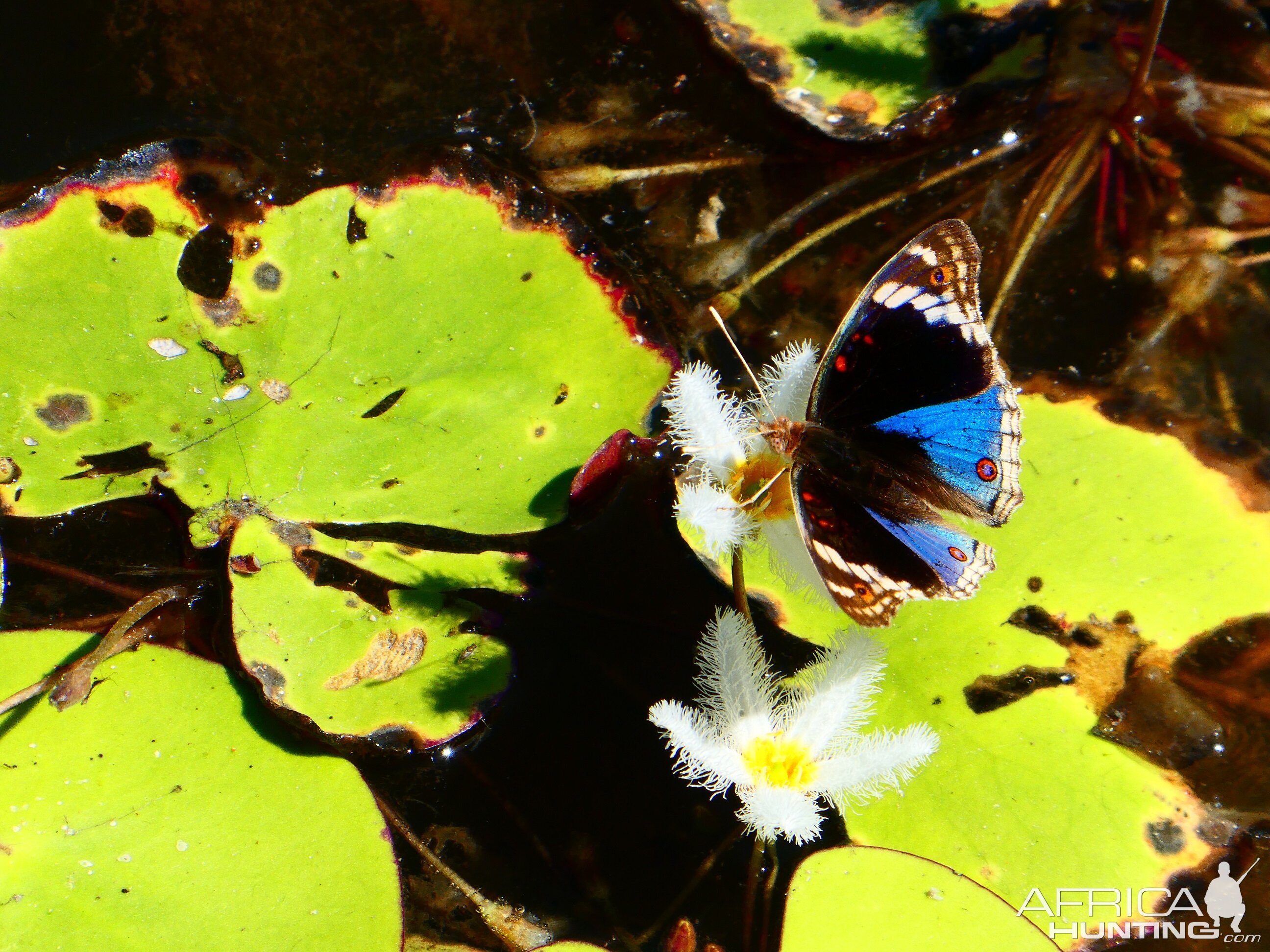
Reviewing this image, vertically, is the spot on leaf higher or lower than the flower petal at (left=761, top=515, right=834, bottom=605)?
higher

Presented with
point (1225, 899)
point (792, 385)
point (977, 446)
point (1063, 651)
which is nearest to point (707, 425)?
point (792, 385)

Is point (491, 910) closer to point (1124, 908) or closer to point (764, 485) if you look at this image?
point (764, 485)

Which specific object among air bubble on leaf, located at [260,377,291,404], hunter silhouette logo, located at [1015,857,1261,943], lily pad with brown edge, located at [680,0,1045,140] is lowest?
hunter silhouette logo, located at [1015,857,1261,943]

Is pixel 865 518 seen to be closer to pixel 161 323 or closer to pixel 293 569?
pixel 293 569

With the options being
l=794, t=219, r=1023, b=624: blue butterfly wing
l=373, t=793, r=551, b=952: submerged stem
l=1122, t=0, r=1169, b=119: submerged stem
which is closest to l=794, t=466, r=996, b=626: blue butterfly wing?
l=794, t=219, r=1023, b=624: blue butterfly wing

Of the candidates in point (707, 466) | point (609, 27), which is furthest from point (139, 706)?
point (609, 27)

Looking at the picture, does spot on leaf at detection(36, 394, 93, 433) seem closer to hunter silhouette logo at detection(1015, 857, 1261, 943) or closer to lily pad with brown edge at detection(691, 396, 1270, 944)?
lily pad with brown edge at detection(691, 396, 1270, 944)
